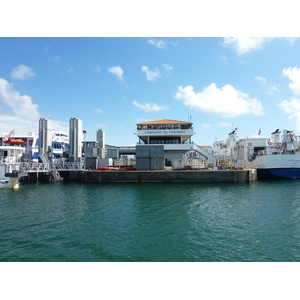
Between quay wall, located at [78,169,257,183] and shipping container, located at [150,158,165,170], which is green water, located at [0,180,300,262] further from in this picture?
shipping container, located at [150,158,165,170]

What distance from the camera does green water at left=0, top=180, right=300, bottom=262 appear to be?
845 centimetres

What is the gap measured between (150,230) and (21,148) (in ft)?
95.2

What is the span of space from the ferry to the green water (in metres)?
13.4

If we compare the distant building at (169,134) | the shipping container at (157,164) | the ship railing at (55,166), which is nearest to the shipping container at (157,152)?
the shipping container at (157,164)

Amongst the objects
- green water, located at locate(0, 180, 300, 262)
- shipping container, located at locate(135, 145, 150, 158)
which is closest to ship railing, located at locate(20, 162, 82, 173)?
shipping container, located at locate(135, 145, 150, 158)

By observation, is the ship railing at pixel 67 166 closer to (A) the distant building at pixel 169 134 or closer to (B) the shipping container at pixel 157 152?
(B) the shipping container at pixel 157 152

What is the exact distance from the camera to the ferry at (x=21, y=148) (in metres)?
29.0

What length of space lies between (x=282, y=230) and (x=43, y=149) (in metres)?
36.6

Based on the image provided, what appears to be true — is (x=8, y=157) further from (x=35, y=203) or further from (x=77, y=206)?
(x=77, y=206)

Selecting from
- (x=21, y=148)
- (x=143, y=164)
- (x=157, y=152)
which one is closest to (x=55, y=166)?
(x=21, y=148)

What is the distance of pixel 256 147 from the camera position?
50688mm

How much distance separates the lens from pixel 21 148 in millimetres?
31000

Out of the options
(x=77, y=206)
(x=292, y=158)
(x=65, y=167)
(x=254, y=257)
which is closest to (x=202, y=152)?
(x=292, y=158)
